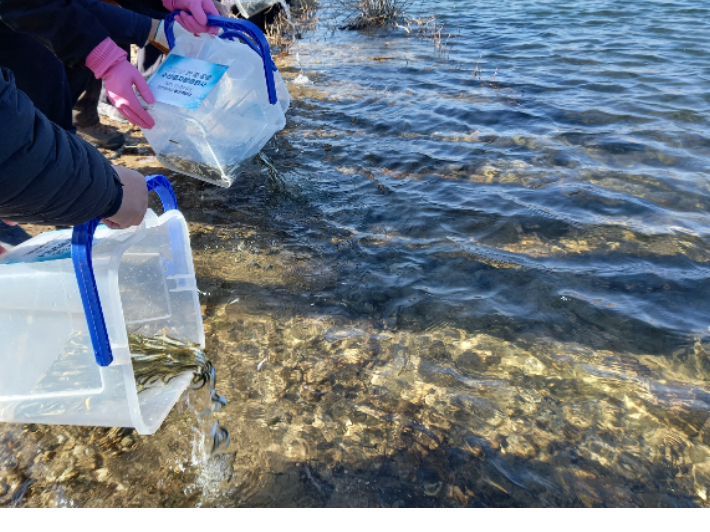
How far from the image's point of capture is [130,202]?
1524 millimetres

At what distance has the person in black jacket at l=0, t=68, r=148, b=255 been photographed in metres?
1.20

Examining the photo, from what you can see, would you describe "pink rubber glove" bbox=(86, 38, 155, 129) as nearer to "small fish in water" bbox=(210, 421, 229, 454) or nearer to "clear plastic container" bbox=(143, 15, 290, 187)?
"clear plastic container" bbox=(143, 15, 290, 187)

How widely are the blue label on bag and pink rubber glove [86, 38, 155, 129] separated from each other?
0.65ft

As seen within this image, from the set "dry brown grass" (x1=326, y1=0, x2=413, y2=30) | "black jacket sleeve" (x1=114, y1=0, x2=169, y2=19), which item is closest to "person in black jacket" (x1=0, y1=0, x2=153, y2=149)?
"black jacket sleeve" (x1=114, y1=0, x2=169, y2=19)

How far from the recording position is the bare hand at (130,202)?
1517 mm

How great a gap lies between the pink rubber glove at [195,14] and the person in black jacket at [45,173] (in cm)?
148

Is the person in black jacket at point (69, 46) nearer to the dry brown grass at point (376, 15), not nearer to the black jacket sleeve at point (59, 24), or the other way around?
the black jacket sleeve at point (59, 24)

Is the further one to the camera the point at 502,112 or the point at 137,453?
the point at 502,112

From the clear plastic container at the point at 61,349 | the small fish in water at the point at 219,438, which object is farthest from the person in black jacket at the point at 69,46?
the small fish in water at the point at 219,438

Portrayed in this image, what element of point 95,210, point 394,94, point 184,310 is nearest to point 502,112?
point 394,94

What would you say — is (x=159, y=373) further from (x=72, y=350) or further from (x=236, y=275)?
(x=236, y=275)

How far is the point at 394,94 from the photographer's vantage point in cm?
557

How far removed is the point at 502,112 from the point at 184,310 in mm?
3906
